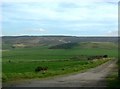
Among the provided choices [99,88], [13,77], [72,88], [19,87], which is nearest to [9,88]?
[19,87]

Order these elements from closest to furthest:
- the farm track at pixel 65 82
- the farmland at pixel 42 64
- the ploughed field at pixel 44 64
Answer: the farm track at pixel 65 82, the farmland at pixel 42 64, the ploughed field at pixel 44 64

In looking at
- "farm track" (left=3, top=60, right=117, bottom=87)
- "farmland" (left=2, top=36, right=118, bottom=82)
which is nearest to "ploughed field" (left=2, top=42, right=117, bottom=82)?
"farmland" (left=2, top=36, right=118, bottom=82)

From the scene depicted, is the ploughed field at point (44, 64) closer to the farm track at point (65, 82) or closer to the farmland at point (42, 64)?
the farmland at point (42, 64)

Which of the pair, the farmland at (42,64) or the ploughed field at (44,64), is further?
the ploughed field at (44,64)

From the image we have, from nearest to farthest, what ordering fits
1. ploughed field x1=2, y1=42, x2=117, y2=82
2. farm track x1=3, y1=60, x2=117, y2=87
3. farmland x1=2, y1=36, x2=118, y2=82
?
farm track x1=3, y1=60, x2=117, y2=87 < farmland x1=2, y1=36, x2=118, y2=82 < ploughed field x1=2, y1=42, x2=117, y2=82

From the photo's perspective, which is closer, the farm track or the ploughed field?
the farm track

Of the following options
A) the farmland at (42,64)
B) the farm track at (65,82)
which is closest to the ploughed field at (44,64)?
the farmland at (42,64)

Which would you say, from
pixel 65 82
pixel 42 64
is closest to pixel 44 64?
pixel 42 64

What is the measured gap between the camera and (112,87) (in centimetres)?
2025

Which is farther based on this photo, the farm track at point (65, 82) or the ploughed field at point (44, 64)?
the ploughed field at point (44, 64)

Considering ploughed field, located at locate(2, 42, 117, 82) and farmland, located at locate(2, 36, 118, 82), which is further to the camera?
ploughed field, located at locate(2, 42, 117, 82)

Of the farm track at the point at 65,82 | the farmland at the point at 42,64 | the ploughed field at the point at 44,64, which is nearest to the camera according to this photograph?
the farm track at the point at 65,82

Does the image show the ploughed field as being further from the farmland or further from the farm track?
the farm track

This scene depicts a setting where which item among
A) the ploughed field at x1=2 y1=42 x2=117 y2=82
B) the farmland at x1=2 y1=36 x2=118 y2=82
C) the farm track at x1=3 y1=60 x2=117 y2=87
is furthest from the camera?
the ploughed field at x1=2 y1=42 x2=117 y2=82
